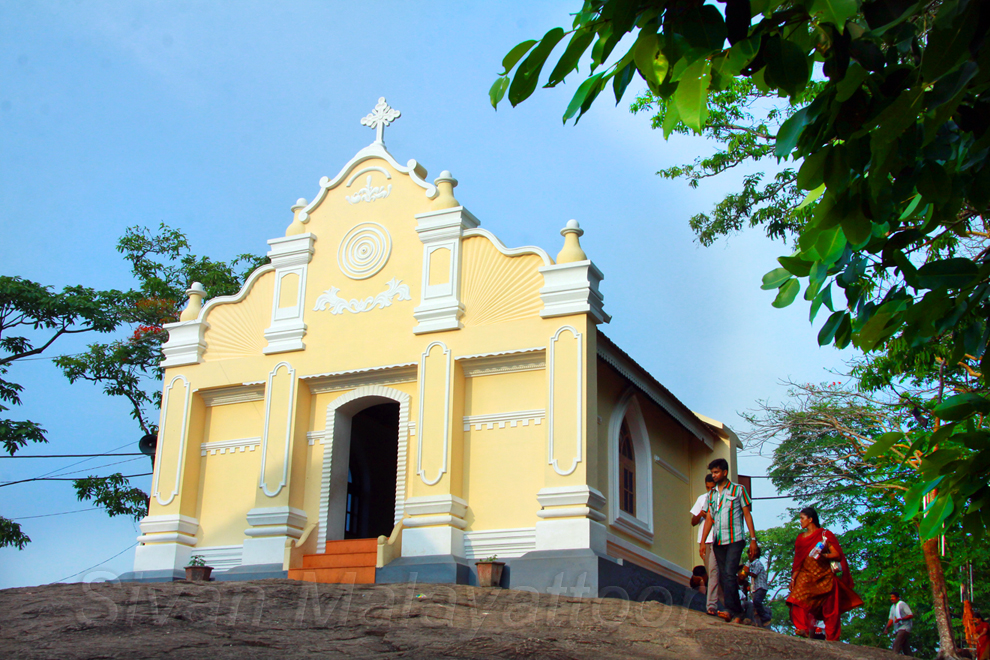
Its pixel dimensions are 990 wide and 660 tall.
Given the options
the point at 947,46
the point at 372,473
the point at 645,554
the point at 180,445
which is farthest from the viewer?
the point at 372,473

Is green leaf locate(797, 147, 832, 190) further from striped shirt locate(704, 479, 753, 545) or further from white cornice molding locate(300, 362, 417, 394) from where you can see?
white cornice molding locate(300, 362, 417, 394)

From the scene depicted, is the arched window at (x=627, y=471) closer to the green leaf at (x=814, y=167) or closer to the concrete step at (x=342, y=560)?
the concrete step at (x=342, y=560)

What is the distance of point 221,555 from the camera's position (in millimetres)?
13438

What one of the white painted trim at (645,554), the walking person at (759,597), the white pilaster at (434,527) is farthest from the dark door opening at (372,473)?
the walking person at (759,597)

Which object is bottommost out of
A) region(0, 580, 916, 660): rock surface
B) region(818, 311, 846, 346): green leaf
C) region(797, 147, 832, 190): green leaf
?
region(0, 580, 916, 660): rock surface

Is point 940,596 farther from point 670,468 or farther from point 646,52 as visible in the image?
point 646,52

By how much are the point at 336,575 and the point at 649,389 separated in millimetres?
5253

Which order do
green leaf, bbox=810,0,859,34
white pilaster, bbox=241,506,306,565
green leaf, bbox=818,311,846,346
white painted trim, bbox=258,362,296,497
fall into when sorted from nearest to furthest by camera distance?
green leaf, bbox=810,0,859,34, green leaf, bbox=818,311,846,346, white pilaster, bbox=241,506,306,565, white painted trim, bbox=258,362,296,497

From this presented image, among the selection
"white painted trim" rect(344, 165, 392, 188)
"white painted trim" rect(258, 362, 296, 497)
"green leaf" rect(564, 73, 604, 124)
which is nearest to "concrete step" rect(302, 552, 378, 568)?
"white painted trim" rect(258, 362, 296, 497)

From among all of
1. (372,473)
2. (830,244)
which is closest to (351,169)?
(372,473)

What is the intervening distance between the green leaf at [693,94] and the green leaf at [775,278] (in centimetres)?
109

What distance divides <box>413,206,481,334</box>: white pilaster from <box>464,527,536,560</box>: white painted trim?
2.77 meters

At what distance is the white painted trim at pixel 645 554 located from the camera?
12.4m

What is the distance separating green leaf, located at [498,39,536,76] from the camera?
3.09 m
